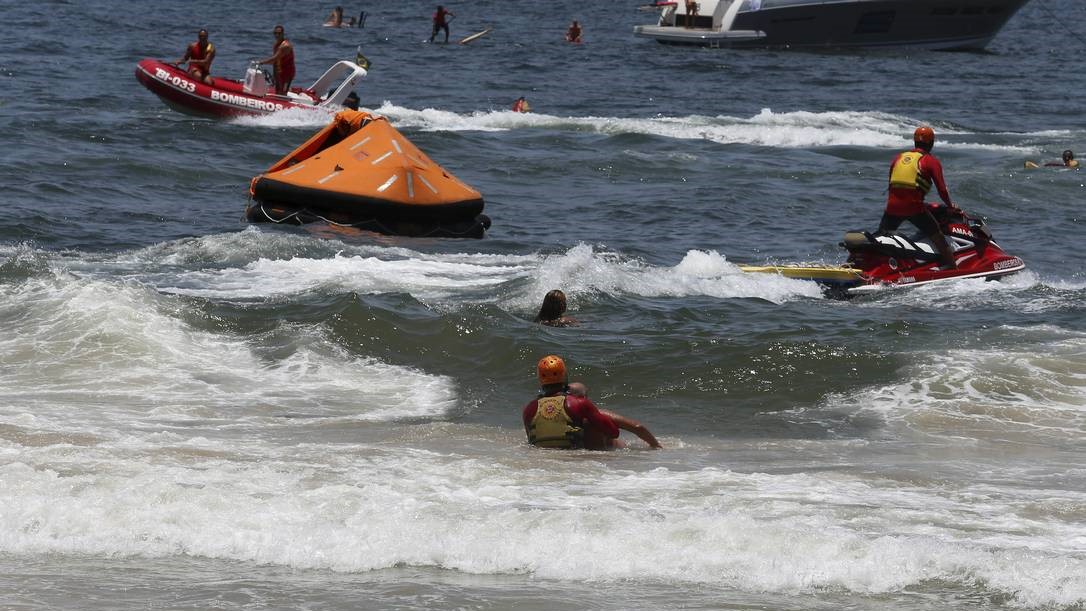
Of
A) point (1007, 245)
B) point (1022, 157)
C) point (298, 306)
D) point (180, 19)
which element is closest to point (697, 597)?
point (298, 306)

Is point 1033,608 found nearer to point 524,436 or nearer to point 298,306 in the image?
point 524,436

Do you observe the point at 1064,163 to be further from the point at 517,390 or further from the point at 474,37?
the point at 474,37

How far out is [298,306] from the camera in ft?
41.5

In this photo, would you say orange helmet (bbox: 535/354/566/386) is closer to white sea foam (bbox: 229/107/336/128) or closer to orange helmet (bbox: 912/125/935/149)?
orange helmet (bbox: 912/125/935/149)

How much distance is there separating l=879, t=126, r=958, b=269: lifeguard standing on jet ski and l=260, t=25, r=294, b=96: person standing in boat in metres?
13.5

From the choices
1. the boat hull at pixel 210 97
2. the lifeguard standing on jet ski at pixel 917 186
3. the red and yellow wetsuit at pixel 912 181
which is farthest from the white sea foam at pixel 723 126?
the red and yellow wetsuit at pixel 912 181

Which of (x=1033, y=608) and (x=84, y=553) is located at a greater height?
(x=1033, y=608)

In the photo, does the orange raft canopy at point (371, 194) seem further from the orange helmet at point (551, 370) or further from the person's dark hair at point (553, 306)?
the orange helmet at point (551, 370)

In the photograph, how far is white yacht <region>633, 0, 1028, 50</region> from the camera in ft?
148

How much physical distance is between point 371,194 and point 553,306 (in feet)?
17.0

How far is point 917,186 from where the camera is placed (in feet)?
43.5

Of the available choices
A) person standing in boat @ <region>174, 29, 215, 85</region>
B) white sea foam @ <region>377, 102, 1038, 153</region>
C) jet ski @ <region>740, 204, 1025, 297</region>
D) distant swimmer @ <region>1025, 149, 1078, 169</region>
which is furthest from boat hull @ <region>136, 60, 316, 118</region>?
jet ski @ <region>740, 204, 1025, 297</region>

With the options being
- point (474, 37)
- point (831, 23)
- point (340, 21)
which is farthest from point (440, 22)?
point (831, 23)

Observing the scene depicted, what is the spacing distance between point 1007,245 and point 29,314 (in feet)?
36.3
